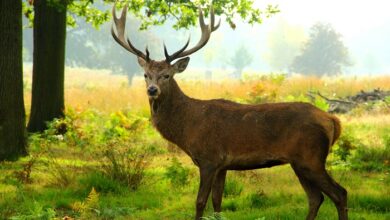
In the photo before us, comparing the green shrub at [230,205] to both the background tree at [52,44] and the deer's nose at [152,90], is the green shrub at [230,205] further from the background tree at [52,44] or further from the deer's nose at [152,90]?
the background tree at [52,44]

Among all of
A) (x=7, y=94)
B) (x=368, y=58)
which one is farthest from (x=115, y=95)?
(x=368, y=58)

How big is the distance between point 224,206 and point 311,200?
1331 millimetres

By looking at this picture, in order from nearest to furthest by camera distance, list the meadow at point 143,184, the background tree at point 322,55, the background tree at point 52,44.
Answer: the meadow at point 143,184 → the background tree at point 52,44 → the background tree at point 322,55

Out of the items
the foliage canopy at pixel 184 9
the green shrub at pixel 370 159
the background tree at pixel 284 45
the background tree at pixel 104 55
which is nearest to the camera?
the green shrub at pixel 370 159

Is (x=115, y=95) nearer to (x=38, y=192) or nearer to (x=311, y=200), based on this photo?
(x=38, y=192)

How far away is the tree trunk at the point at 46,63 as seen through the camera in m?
12.9

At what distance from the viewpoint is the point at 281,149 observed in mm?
6254

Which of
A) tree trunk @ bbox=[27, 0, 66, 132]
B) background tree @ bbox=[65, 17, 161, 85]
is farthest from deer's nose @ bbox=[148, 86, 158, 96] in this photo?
background tree @ bbox=[65, 17, 161, 85]

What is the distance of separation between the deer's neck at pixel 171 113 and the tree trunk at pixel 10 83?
4.14 m

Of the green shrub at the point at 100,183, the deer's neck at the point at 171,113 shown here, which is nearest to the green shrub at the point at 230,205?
the deer's neck at the point at 171,113

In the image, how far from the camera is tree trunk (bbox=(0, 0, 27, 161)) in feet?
33.5

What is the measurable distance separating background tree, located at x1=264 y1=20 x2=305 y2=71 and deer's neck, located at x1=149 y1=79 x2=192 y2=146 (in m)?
113

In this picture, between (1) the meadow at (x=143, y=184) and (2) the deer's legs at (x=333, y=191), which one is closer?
(2) the deer's legs at (x=333, y=191)

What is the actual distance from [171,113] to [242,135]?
1.01m
